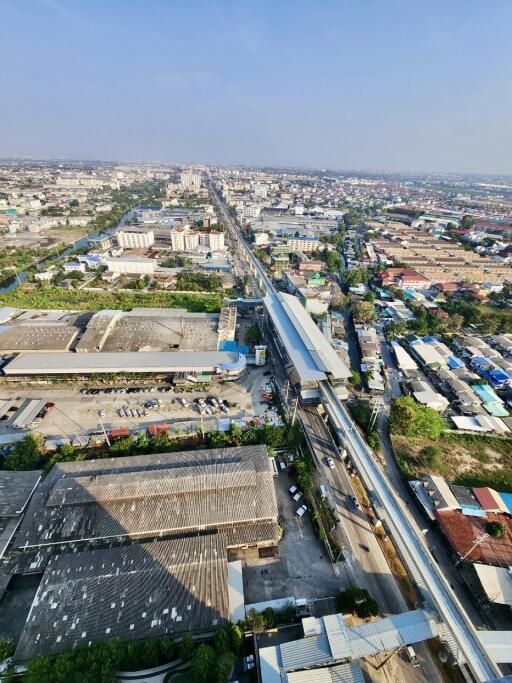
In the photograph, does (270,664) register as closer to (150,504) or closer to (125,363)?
(150,504)

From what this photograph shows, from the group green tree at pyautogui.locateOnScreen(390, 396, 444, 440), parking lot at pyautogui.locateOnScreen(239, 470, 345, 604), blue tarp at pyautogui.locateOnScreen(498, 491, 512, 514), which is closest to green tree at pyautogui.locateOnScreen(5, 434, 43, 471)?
parking lot at pyautogui.locateOnScreen(239, 470, 345, 604)

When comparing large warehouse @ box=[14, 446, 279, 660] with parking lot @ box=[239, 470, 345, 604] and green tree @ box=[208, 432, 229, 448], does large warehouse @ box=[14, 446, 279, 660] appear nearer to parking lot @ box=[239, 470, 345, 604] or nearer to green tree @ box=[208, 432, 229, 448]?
parking lot @ box=[239, 470, 345, 604]

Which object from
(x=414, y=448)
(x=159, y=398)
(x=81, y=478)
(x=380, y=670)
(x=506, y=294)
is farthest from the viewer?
(x=506, y=294)

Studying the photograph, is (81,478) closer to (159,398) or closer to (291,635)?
(159,398)

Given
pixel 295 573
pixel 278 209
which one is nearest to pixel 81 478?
pixel 295 573

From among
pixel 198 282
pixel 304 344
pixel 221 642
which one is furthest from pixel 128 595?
pixel 198 282

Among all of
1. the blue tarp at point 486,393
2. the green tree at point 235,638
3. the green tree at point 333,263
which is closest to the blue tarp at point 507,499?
the blue tarp at point 486,393
